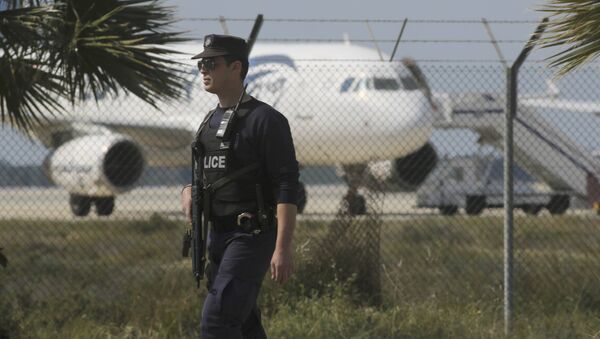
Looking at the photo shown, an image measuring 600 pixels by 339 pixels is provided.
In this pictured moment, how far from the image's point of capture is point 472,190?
101 ft

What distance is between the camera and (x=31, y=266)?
44.8ft

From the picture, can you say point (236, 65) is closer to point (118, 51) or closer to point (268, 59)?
point (118, 51)

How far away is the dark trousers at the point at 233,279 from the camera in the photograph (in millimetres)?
4996

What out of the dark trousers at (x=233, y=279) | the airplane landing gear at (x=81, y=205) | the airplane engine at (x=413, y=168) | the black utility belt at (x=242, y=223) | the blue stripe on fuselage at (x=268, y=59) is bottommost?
the airplane landing gear at (x=81, y=205)

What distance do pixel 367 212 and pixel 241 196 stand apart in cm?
468

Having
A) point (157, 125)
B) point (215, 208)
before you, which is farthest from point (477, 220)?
point (215, 208)

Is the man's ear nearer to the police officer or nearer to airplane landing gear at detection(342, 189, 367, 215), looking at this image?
the police officer

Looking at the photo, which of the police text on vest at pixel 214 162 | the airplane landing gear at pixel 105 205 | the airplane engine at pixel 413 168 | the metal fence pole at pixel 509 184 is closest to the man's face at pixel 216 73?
the police text on vest at pixel 214 162

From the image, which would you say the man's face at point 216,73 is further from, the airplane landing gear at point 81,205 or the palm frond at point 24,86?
the airplane landing gear at point 81,205

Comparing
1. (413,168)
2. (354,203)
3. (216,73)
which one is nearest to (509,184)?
(354,203)

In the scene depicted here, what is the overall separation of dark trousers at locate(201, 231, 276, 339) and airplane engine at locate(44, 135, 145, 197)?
1663 cm

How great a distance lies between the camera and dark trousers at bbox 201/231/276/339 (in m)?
5.00

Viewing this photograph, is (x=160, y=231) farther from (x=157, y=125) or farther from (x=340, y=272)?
(x=340, y=272)

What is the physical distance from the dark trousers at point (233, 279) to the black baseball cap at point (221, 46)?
0.77m
